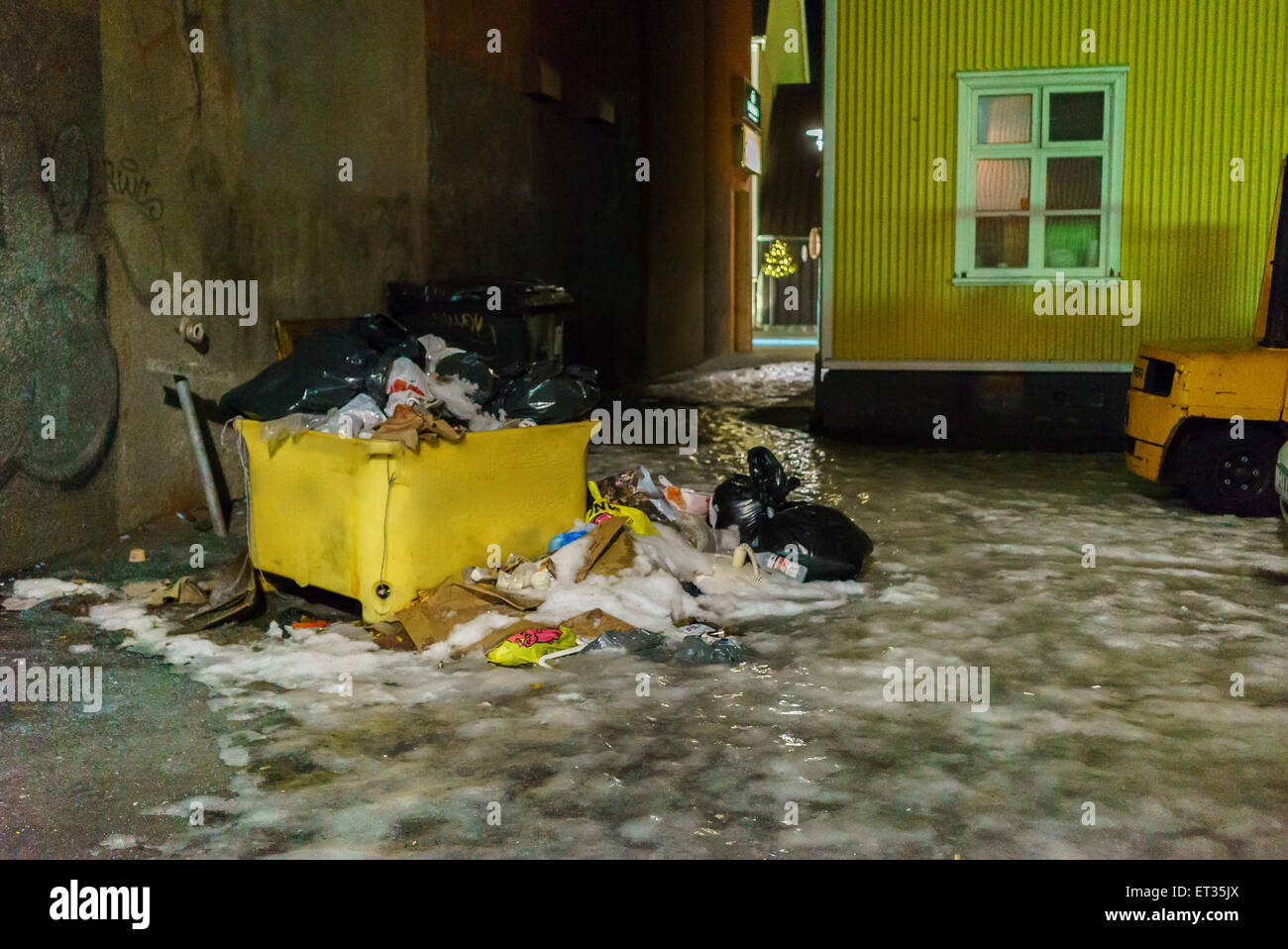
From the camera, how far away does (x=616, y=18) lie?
1791cm

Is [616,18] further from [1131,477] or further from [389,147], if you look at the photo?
[1131,477]

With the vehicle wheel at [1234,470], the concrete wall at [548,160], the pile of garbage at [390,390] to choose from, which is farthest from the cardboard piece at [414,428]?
the concrete wall at [548,160]

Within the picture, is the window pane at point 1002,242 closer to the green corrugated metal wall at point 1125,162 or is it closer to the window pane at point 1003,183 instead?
the window pane at point 1003,183

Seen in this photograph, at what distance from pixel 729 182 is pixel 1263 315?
55.9 feet

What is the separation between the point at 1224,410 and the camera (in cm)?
848

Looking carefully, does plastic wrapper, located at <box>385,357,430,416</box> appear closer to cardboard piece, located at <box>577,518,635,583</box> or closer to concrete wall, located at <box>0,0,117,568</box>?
cardboard piece, located at <box>577,518,635,583</box>

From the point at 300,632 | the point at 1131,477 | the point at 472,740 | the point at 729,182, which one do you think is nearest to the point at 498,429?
the point at 300,632

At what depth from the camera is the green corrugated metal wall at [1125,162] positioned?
38.8 ft

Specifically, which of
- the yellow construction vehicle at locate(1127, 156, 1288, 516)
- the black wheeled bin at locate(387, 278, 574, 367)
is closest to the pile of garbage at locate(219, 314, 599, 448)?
the black wheeled bin at locate(387, 278, 574, 367)

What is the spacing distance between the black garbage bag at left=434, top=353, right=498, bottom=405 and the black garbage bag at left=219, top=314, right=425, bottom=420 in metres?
0.16

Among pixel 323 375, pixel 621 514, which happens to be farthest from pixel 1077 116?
pixel 323 375

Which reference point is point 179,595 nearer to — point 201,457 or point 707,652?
point 201,457

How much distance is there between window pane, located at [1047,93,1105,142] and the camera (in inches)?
480

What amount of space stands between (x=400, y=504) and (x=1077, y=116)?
8.96 metres
